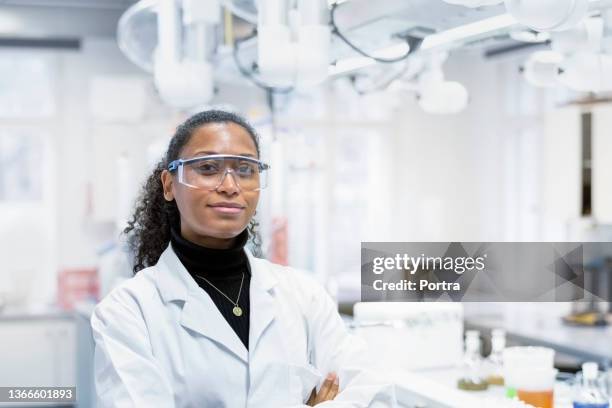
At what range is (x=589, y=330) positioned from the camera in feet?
13.8

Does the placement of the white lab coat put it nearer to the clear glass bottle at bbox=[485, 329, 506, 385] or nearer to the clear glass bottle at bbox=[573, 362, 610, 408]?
the clear glass bottle at bbox=[573, 362, 610, 408]

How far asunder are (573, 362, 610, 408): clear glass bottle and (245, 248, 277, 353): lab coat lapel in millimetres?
927

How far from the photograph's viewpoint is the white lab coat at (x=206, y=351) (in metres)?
1.54

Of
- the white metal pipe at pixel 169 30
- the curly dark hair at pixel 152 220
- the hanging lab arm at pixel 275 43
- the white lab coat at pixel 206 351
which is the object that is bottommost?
the white lab coat at pixel 206 351

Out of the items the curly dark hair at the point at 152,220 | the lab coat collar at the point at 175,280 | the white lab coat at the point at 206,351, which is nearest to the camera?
the white lab coat at the point at 206,351

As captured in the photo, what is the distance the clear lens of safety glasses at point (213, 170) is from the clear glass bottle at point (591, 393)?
3.57ft

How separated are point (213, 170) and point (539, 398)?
1.20 meters

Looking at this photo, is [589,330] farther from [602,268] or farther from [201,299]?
[201,299]

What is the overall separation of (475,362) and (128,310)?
52.5 inches

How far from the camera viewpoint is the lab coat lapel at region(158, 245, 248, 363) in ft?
5.29

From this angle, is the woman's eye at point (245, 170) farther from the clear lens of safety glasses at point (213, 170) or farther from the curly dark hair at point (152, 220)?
the curly dark hair at point (152, 220)

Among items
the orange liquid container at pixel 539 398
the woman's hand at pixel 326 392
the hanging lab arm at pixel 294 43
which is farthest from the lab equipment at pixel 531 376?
the hanging lab arm at pixel 294 43

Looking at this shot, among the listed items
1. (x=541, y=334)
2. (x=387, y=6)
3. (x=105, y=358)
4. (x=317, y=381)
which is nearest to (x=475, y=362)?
(x=317, y=381)

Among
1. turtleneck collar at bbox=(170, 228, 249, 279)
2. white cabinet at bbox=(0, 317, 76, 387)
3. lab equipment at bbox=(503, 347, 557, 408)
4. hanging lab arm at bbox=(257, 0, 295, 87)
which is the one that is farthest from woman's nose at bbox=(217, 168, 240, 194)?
white cabinet at bbox=(0, 317, 76, 387)
